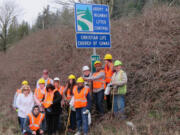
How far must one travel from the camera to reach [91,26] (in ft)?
23.1

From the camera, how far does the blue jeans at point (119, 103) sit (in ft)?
20.5

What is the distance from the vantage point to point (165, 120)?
5117 mm

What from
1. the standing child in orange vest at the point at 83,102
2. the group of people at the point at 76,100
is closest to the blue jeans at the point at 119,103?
the group of people at the point at 76,100

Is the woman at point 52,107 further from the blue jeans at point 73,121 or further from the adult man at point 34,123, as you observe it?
the adult man at point 34,123

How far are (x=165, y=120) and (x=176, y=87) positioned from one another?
4.10 ft

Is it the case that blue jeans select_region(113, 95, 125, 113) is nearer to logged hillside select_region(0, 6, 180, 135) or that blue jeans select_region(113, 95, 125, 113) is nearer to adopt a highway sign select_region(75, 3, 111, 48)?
logged hillside select_region(0, 6, 180, 135)

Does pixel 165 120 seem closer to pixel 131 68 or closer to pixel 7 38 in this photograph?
pixel 131 68

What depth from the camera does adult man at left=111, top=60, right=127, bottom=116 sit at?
615cm

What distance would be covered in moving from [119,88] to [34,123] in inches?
107

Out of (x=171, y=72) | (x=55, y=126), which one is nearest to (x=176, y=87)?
(x=171, y=72)

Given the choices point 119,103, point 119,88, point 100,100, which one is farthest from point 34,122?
point 119,88

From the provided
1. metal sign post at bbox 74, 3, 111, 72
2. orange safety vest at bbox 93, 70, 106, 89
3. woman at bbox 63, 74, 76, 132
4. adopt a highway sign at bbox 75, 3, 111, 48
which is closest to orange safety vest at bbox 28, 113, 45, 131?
woman at bbox 63, 74, 76, 132

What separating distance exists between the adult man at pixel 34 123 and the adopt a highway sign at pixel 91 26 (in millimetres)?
2580

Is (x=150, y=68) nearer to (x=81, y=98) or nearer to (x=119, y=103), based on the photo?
(x=119, y=103)
